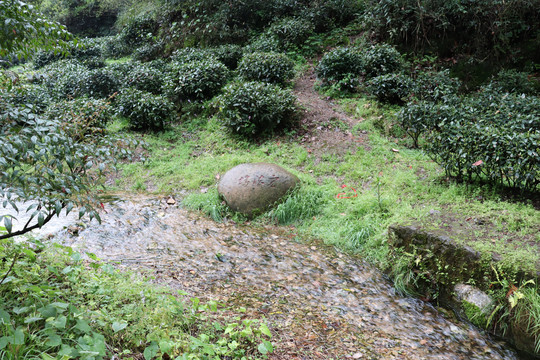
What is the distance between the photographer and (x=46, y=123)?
232 cm

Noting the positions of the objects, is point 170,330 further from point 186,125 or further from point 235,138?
point 186,125

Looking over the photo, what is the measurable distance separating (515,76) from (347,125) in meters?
3.82

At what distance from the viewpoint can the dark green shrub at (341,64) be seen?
29.3ft

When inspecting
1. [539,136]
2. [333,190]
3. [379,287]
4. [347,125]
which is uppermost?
[539,136]

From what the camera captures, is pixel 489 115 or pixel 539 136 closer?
pixel 539 136

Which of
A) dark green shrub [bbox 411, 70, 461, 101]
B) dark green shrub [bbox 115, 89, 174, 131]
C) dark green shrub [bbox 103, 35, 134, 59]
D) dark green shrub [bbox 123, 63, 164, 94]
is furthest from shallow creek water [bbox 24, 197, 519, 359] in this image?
dark green shrub [bbox 103, 35, 134, 59]

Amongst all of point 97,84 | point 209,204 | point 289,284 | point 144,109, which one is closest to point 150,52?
point 97,84

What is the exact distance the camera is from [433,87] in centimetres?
752

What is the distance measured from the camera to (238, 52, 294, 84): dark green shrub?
30.2ft

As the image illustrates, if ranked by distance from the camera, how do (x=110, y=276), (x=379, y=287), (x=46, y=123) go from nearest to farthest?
(x=46, y=123) → (x=110, y=276) → (x=379, y=287)

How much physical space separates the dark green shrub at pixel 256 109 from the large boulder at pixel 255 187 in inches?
80.8

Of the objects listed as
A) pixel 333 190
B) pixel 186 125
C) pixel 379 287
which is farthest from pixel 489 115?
pixel 186 125

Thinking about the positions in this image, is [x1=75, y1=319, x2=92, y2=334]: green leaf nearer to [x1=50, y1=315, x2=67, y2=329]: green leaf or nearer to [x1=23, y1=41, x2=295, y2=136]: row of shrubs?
[x1=50, y1=315, x2=67, y2=329]: green leaf

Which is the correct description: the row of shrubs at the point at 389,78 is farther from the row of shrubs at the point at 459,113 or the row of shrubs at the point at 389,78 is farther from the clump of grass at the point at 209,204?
the clump of grass at the point at 209,204
